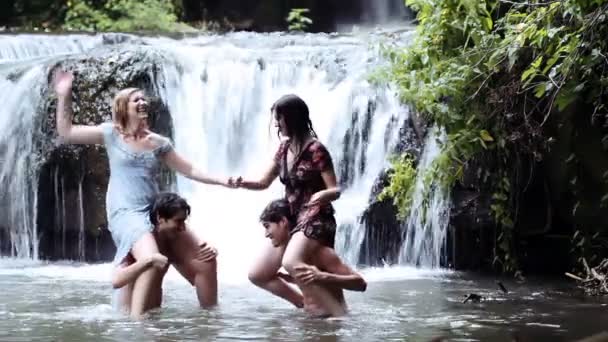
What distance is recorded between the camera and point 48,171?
12.9m

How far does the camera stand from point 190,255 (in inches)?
287

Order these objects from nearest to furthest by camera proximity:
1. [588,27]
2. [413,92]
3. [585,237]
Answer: [588,27], [413,92], [585,237]

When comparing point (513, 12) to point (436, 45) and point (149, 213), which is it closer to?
point (436, 45)

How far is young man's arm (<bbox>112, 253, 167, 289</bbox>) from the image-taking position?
6.89 metres

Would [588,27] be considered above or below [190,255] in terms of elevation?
above

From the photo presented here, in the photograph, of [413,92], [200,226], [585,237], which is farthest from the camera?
[200,226]

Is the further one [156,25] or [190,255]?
[156,25]

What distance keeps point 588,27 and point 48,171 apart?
22.5 feet

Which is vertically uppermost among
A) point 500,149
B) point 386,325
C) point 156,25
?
point 156,25

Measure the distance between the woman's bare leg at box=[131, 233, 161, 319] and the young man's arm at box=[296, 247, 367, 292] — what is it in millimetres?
859

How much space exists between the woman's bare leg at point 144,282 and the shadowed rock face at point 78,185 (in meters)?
5.66

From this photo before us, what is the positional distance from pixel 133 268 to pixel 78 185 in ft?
19.8

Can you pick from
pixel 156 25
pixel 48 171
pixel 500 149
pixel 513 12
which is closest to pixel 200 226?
pixel 48 171

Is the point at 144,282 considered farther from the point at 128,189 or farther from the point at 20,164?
the point at 20,164
